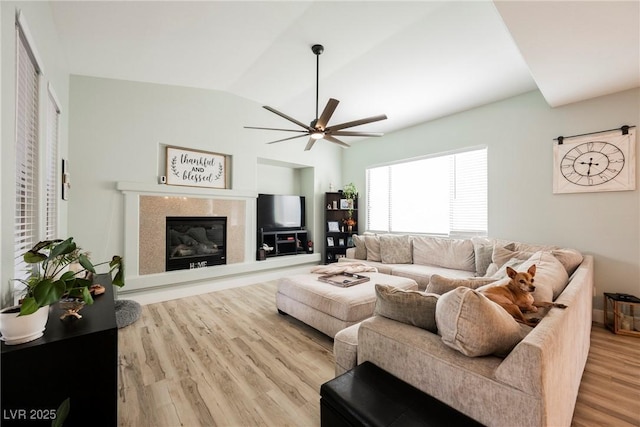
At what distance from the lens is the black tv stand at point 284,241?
5012mm

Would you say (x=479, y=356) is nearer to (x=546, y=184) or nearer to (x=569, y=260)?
(x=569, y=260)

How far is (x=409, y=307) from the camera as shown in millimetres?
1389

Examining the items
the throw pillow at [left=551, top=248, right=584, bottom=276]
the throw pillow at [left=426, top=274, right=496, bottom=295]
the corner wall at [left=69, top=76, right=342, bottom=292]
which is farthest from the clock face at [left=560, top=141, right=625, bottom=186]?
the corner wall at [left=69, top=76, right=342, bottom=292]

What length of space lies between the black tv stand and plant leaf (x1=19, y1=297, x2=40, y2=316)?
3.80 meters

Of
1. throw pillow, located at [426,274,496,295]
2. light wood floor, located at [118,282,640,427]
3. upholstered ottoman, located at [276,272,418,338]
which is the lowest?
light wood floor, located at [118,282,640,427]

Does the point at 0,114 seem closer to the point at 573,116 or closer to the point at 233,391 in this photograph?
the point at 233,391

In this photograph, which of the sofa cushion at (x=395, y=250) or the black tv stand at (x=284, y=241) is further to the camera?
the black tv stand at (x=284, y=241)

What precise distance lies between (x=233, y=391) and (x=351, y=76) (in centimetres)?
354

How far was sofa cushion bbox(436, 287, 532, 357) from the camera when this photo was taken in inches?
42.4

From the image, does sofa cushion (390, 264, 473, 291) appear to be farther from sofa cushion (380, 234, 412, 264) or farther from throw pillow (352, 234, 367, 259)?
throw pillow (352, 234, 367, 259)

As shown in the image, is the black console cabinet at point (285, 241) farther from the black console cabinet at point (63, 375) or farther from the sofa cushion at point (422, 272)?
the black console cabinet at point (63, 375)

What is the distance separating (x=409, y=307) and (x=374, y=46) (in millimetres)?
2709

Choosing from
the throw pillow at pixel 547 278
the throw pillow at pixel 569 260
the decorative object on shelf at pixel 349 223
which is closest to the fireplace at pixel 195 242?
the decorative object on shelf at pixel 349 223

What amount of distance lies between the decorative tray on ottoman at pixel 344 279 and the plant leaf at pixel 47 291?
220 centimetres
